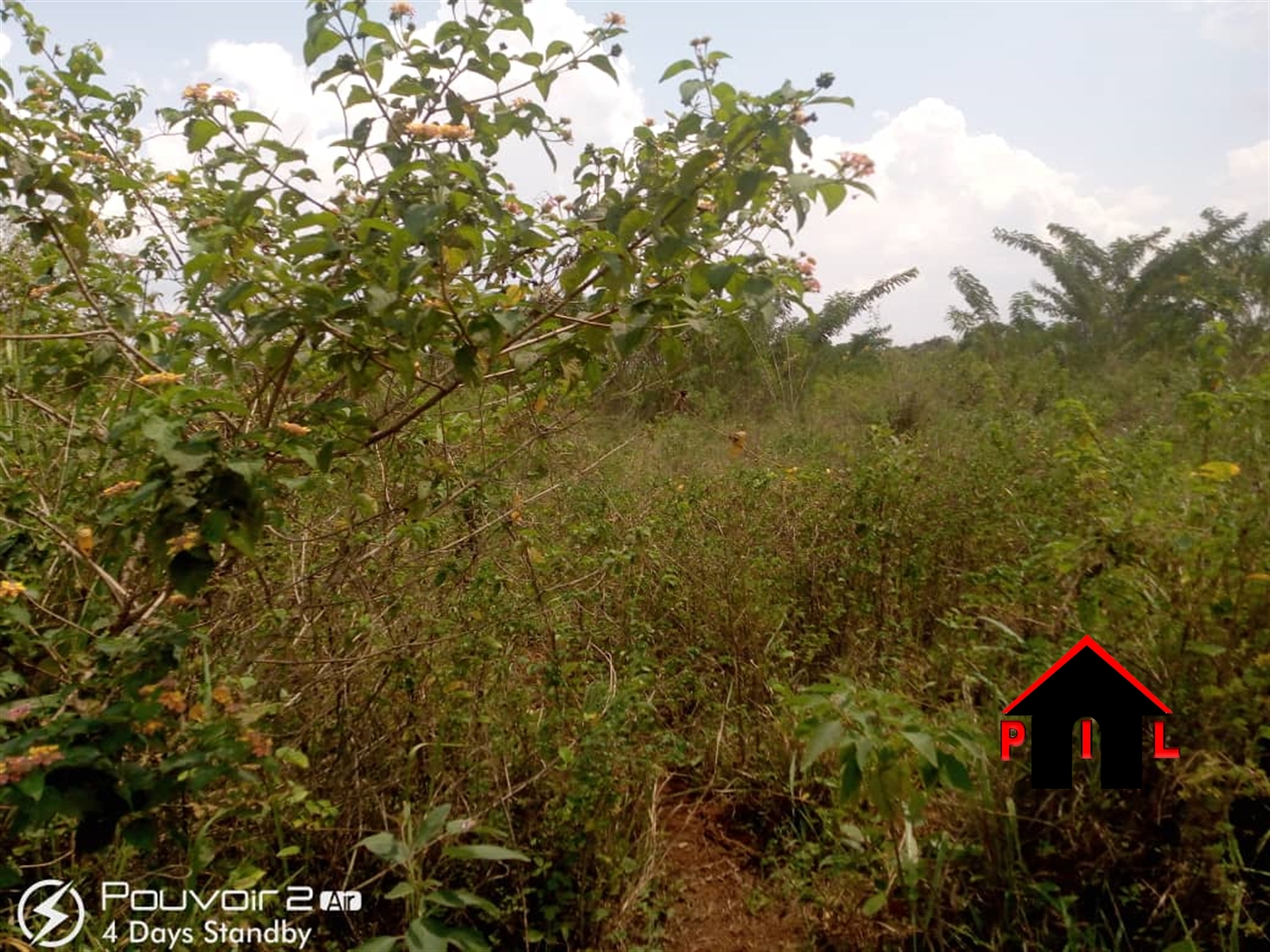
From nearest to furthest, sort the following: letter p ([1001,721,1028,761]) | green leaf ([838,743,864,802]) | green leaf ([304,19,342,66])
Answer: green leaf ([838,743,864,802])
green leaf ([304,19,342,66])
letter p ([1001,721,1028,761])

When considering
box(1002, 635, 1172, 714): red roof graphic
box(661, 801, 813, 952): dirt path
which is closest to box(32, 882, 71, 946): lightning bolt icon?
box(661, 801, 813, 952): dirt path

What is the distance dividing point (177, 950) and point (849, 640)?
78.8 inches

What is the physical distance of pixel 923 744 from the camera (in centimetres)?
137

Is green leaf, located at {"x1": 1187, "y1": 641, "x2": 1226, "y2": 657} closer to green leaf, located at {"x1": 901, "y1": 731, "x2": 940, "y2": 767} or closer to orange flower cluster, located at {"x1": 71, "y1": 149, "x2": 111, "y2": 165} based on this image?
green leaf, located at {"x1": 901, "y1": 731, "x2": 940, "y2": 767}

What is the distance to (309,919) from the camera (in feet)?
5.64

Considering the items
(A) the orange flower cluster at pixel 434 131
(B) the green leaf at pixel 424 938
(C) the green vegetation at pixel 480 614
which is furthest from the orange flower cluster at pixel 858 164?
(B) the green leaf at pixel 424 938

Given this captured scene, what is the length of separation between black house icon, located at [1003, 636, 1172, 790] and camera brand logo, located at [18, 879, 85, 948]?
1.91 meters

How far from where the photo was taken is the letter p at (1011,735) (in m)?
1.79

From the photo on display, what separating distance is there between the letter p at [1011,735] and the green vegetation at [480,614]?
0.06m

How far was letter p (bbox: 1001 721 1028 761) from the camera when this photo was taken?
5.87ft

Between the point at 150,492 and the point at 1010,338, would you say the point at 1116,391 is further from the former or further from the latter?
the point at 150,492

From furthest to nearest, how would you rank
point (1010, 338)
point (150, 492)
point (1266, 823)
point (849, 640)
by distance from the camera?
1. point (1010, 338)
2. point (849, 640)
3. point (1266, 823)
4. point (150, 492)

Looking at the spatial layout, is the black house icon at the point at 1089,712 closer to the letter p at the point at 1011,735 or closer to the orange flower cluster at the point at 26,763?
the letter p at the point at 1011,735

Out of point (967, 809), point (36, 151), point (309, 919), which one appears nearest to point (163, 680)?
point (309, 919)
